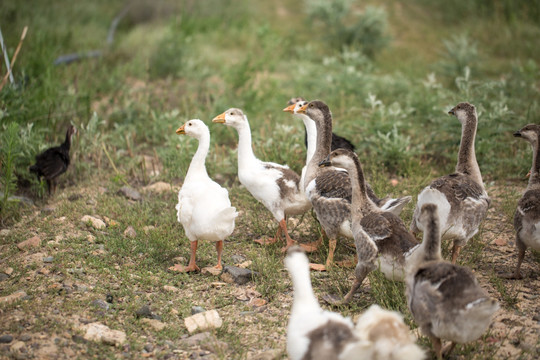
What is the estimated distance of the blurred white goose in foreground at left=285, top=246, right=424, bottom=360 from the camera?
3.41m

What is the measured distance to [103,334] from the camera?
4367 millimetres

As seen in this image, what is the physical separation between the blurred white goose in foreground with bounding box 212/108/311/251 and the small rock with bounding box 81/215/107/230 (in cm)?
168

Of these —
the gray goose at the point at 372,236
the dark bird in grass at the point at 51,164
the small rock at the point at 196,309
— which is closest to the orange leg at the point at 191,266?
the small rock at the point at 196,309

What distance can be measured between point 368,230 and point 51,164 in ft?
14.1

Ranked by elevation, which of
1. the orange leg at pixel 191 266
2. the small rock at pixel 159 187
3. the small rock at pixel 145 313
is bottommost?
the small rock at pixel 159 187

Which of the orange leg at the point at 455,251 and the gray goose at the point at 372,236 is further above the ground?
the gray goose at the point at 372,236

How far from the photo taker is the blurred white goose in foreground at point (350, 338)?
341cm

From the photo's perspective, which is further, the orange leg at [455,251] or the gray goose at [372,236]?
the orange leg at [455,251]

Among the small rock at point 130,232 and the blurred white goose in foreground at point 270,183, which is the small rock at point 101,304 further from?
the blurred white goose in foreground at point 270,183

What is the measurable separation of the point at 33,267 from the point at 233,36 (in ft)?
34.2

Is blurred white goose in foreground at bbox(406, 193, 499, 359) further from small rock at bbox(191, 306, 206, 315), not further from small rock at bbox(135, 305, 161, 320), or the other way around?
small rock at bbox(135, 305, 161, 320)

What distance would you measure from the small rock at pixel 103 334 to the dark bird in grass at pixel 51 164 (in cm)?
311

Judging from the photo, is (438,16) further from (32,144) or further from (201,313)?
(201,313)

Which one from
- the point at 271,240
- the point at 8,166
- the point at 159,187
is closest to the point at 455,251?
the point at 271,240
